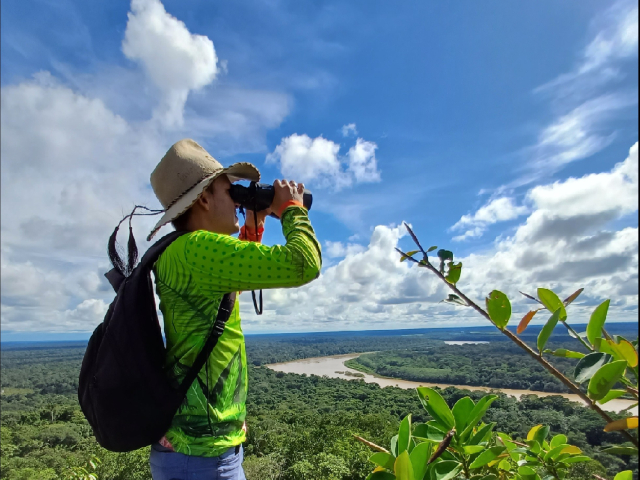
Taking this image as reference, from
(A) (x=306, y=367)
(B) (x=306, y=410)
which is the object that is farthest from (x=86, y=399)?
(A) (x=306, y=367)

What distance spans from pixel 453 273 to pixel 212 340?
2.07ft

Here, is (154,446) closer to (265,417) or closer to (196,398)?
(196,398)

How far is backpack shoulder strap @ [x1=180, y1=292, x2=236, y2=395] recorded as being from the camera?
962mm

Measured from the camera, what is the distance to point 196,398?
38.7 inches

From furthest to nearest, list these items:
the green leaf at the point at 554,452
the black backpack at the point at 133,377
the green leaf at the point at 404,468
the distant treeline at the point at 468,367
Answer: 1. the distant treeline at the point at 468,367
2. the black backpack at the point at 133,377
3. the green leaf at the point at 554,452
4. the green leaf at the point at 404,468

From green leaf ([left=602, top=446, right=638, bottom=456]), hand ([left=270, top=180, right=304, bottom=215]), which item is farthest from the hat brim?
green leaf ([left=602, top=446, right=638, bottom=456])

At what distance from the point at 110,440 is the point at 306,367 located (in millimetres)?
38857

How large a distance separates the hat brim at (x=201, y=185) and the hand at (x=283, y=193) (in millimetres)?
108

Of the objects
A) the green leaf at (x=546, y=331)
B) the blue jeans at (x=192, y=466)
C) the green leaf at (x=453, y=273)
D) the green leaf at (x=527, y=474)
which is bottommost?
the blue jeans at (x=192, y=466)

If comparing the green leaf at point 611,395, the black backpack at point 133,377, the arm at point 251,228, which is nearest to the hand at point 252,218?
the arm at point 251,228

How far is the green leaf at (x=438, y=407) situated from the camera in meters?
0.70

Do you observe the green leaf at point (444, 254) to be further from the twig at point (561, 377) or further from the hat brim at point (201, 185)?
the hat brim at point (201, 185)

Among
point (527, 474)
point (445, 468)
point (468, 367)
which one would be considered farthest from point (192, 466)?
point (468, 367)

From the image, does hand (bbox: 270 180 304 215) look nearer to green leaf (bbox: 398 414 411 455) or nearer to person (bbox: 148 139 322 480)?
person (bbox: 148 139 322 480)
